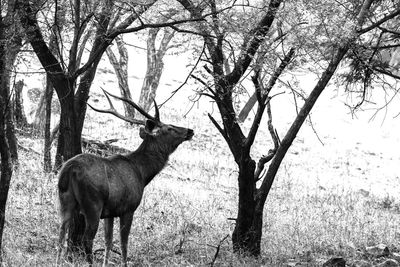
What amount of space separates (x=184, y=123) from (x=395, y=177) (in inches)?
341

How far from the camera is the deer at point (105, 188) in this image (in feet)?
25.6

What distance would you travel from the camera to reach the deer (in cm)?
779

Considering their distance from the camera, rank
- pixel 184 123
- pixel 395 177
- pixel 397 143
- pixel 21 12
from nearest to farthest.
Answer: pixel 21 12 → pixel 395 177 → pixel 184 123 → pixel 397 143

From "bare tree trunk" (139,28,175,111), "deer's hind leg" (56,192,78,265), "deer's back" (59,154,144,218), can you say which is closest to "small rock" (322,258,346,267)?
"deer's back" (59,154,144,218)

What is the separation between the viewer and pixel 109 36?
28.7 ft

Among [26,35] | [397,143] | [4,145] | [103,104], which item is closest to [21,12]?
[26,35]

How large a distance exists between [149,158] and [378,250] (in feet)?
13.4

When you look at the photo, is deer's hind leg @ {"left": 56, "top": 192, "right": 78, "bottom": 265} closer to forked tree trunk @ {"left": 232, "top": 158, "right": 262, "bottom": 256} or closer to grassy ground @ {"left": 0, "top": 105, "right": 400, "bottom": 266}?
grassy ground @ {"left": 0, "top": 105, "right": 400, "bottom": 266}

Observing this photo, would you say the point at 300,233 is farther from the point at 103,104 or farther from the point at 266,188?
the point at 103,104

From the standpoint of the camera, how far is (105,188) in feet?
26.2

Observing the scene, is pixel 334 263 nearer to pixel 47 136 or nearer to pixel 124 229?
pixel 124 229

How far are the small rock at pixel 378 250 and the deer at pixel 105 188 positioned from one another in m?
3.77

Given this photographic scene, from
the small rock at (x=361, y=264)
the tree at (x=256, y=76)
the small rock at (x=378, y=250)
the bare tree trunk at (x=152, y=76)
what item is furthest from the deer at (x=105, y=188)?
the bare tree trunk at (x=152, y=76)

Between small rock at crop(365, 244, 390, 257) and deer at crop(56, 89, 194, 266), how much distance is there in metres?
3.77
